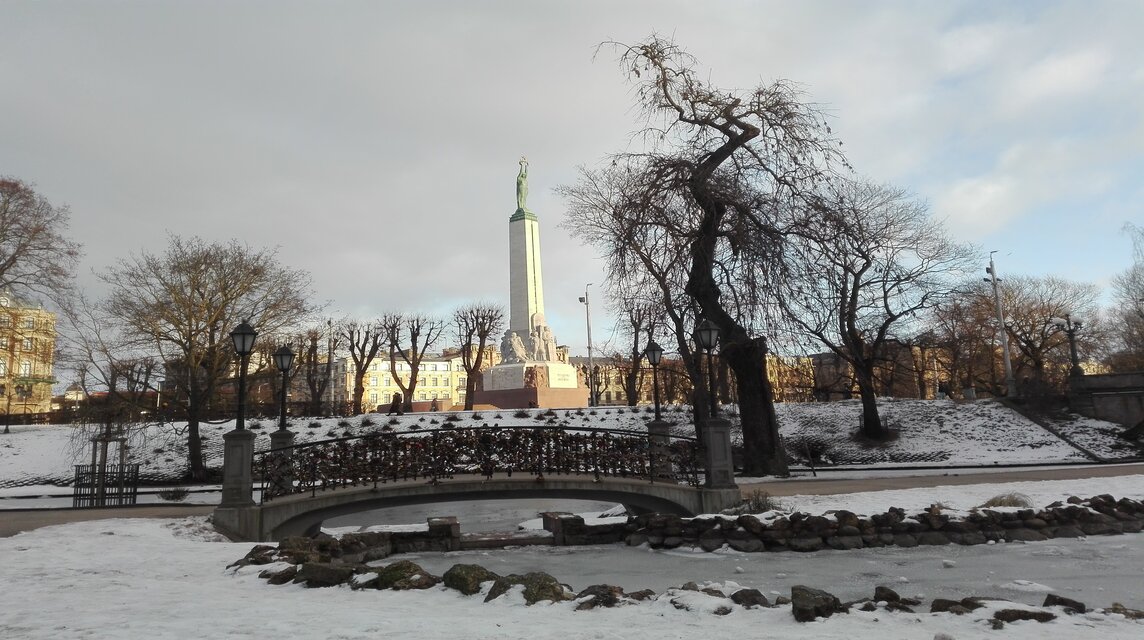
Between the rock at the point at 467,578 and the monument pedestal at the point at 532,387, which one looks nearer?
the rock at the point at 467,578

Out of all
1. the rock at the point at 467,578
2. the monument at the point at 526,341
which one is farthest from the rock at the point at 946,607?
the monument at the point at 526,341

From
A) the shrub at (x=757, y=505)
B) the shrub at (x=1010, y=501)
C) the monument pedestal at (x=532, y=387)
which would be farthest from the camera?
the monument pedestal at (x=532, y=387)

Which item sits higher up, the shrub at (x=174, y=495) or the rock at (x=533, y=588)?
the rock at (x=533, y=588)

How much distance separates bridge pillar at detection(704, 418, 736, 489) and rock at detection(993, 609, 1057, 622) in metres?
8.47

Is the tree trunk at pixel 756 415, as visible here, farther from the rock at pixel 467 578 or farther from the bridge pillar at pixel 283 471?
the rock at pixel 467 578

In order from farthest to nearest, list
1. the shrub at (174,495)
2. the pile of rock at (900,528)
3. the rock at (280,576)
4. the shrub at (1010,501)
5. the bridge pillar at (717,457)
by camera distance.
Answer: the shrub at (174,495) → the bridge pillar at (717,457) → the shrub at (1010,501) → the pile of rock at (900,528) → the rock at (280,576)

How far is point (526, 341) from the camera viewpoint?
44188 mm

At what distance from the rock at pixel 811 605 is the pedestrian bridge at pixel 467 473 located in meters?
8.01

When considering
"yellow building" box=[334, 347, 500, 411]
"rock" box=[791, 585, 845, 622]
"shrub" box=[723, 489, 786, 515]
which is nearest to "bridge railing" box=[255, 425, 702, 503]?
"shrub" box=[723, 489, 786, 515]

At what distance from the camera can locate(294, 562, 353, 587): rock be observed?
701cm

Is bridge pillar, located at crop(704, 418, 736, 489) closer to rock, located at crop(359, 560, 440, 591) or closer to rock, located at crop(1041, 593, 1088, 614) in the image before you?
rock, located at crop(359, 560, 440, 591)

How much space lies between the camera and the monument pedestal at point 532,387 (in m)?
41.0

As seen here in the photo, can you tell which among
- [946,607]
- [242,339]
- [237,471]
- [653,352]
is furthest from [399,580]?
[653,352]

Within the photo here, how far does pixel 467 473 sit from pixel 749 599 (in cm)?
854
